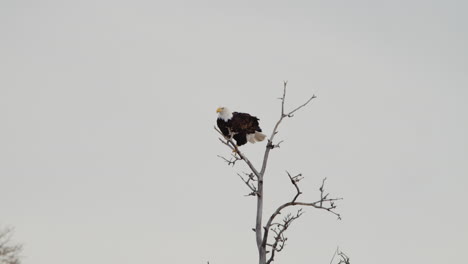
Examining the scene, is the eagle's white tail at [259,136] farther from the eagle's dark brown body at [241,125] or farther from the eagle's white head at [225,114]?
the eagle's white head at [225,114]

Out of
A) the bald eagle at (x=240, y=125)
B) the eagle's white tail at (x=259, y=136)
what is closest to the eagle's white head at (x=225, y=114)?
the bald eagle at (x=240, y=125)

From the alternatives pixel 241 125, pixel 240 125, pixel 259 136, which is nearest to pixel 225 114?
pixel 240 125

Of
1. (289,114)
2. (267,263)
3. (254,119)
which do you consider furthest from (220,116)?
(267,263)

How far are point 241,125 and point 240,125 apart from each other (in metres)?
0.15

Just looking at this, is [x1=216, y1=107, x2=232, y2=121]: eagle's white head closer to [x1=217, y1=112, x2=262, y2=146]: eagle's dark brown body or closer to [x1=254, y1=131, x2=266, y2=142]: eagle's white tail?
[x1=217, y1=112, x2=262, y2=146]: eagle's dark brown body

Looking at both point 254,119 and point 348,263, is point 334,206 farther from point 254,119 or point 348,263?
point 254,119

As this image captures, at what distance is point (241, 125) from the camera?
43.7 feet

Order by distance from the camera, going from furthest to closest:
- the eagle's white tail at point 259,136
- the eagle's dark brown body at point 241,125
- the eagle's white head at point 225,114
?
the eagle's white head at point 225,114 → the eagle's white tail at point 259,136 → the eagle's dark brown body at point 241,125

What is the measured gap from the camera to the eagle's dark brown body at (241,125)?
13.4 meters

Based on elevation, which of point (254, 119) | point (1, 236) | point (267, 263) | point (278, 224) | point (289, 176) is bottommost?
point (267, 263)

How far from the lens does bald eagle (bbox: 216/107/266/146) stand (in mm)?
13508

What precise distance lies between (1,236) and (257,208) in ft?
38.5

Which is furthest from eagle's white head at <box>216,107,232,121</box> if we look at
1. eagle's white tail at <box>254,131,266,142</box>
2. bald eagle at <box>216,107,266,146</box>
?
eagle's white tail at <box>254,131,266,142</box>

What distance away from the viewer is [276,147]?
7.84 m
